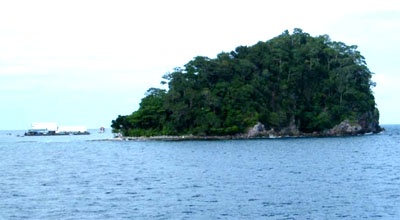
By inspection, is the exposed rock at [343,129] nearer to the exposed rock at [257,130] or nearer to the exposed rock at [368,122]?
the exposed rock at [368,122]

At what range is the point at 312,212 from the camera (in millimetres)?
34188

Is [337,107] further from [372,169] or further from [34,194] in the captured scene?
[34,194]

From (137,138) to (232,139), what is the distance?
2140 centimetres

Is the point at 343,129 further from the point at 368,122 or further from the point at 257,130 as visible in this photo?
the point at 257,130

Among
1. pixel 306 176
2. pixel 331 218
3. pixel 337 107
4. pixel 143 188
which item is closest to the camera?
pixel 331 218

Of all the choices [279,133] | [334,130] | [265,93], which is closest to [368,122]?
[334,130]

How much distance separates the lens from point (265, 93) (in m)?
136

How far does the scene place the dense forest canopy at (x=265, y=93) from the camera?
128 meters

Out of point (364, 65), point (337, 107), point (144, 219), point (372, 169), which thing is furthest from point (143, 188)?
point (364, 65)

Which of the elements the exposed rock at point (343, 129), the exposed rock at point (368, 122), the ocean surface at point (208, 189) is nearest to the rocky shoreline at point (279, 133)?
the exposed rock at point (343, 129)

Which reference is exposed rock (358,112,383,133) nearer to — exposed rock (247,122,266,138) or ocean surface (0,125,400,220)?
exposed rock (247,122,266,138)

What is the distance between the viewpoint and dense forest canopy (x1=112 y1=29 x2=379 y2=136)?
128375mm

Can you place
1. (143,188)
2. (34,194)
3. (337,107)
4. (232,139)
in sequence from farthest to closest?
(337,107)
(232,139)
(143,188)
(34,194)

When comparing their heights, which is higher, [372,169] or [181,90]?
[181,90]
